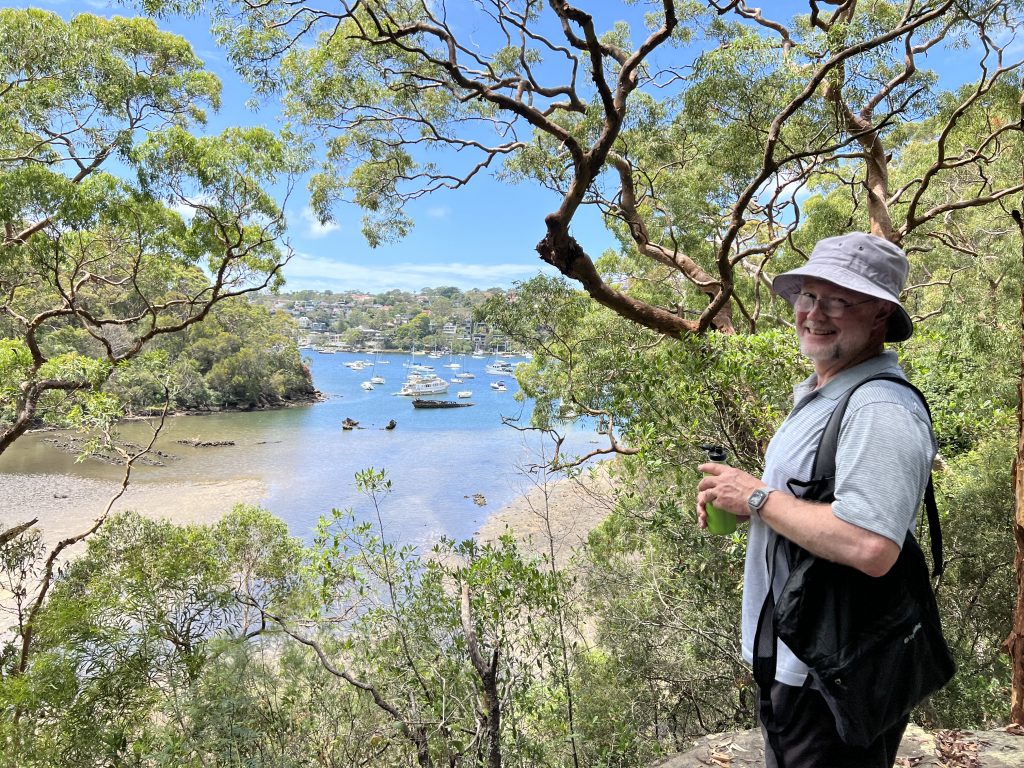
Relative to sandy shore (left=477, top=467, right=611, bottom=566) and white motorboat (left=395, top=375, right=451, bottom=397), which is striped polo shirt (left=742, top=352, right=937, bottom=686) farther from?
white motorboat (left=395, top=375, right=451, bottom=397)

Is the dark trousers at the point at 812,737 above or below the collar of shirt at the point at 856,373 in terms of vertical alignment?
below

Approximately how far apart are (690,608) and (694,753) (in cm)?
164

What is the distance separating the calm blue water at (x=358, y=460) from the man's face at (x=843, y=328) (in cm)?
685

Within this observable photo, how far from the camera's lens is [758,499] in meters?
1.02

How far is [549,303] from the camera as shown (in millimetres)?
5719

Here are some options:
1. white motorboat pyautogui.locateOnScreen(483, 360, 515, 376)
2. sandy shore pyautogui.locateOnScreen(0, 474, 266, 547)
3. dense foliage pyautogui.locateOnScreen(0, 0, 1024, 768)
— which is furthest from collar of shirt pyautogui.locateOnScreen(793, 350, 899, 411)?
sandy shore pyautogui.locateOnScreen(0, 474, 266, 547)

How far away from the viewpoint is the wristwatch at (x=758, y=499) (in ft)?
3.32

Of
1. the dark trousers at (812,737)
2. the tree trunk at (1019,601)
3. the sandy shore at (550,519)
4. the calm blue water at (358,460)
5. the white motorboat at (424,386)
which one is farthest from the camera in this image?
the white motorboat at (424,386)

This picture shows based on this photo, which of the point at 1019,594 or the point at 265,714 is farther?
the point at 265,714

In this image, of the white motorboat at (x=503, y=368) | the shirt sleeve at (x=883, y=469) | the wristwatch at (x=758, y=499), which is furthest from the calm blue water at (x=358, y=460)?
the shirt sleeve at (x=883, y=469)

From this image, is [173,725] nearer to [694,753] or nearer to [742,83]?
[694,753]

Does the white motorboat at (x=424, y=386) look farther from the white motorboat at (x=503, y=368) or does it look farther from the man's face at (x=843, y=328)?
the man's face at (x=843, y=328)

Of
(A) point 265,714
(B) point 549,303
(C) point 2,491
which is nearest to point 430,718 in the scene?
(A) point 265,714

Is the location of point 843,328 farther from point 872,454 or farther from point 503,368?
point 503,368
